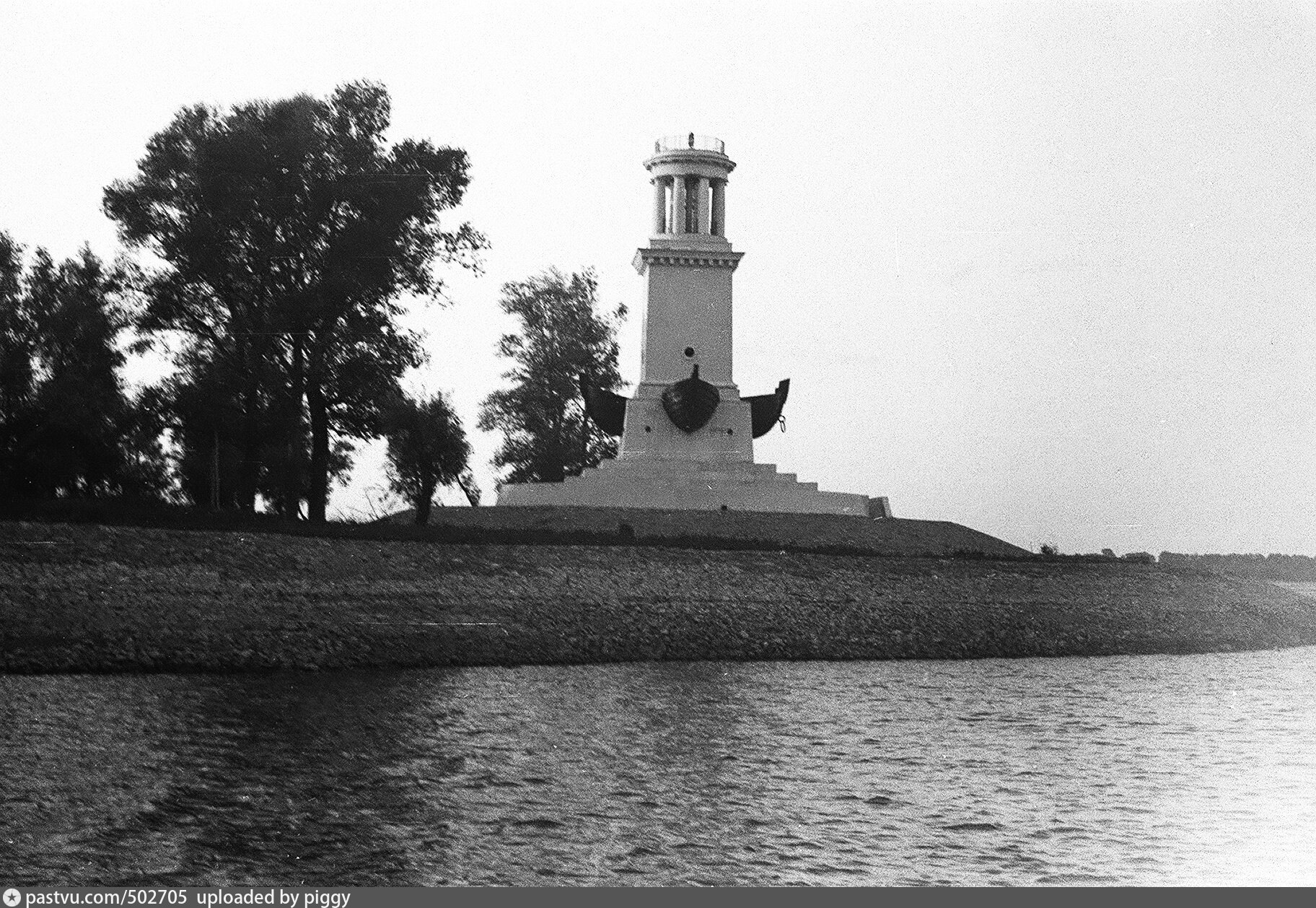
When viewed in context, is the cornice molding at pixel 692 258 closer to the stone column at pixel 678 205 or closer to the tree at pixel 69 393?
the stone column at pixel 678 205

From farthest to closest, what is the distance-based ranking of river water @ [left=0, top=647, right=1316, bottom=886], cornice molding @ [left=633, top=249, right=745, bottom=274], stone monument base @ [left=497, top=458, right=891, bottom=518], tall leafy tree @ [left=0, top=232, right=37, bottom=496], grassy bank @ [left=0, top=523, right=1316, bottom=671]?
cornice molding @ [left=633, top=249, right=745, bottom=274] < stone monument base @ [left=497, top=458, right=891, bottom=518] < tall leafy tree @ [left=0, top=232, right=37, bottom=496] < grassy bank @ [left=0, top=523, right=1316, bottom=671] < river water @ [left=0, top=647, right=1316, bottom=886]

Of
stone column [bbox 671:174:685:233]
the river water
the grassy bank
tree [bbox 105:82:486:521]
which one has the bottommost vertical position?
the river water

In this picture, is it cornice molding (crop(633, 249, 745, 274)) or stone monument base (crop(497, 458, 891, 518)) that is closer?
stone monument base (crop(497, 458, 891, 518))

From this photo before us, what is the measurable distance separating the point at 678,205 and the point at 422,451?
46.5 ft

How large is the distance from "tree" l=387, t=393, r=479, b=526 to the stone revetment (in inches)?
227

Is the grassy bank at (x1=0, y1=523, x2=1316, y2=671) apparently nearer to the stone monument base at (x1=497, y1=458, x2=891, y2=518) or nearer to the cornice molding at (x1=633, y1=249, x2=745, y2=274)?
the stone monument base at (x1=497, y1=458, x2=891, y2=518)

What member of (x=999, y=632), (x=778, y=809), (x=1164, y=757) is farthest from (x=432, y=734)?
(x=999, y=632)

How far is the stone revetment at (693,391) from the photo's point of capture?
48.1 meters

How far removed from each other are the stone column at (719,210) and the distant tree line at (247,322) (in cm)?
1063

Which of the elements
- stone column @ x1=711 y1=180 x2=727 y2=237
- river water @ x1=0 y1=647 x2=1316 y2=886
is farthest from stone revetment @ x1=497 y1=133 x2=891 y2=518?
river water @ x1=0 y1=647 x2=1316 y2=886

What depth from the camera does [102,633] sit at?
24594 millimetres

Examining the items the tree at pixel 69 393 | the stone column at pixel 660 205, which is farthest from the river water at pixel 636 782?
the stone column at pixel 660 205

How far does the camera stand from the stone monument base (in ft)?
154

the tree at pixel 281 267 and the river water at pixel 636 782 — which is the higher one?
the tree at pixel 281 267
